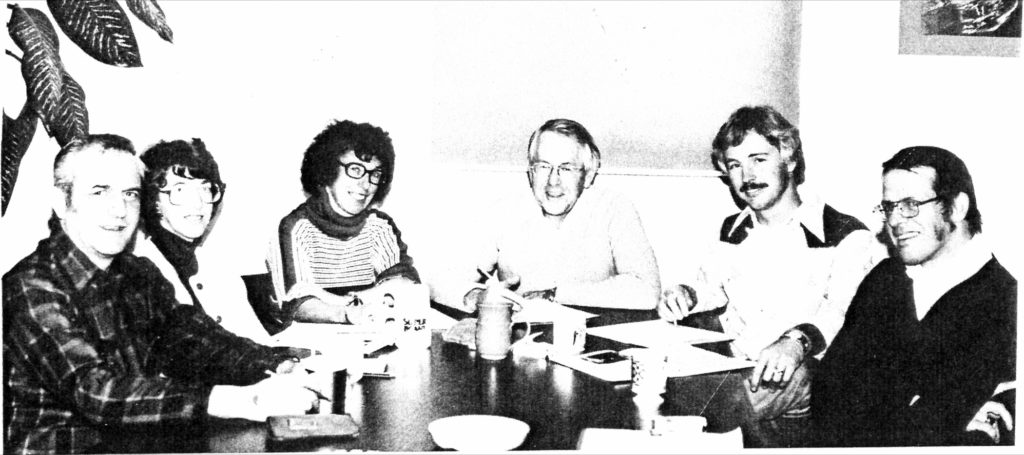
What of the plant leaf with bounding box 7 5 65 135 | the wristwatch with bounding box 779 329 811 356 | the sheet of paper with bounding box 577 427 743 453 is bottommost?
the sheet of paper with bounding box 577 427 743 453

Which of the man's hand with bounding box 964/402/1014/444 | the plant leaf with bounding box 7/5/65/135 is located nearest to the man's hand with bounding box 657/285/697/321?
the man's hand with bounding box 964/402/1014/444

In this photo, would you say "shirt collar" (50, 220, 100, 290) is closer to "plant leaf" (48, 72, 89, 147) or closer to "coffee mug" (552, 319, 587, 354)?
"plant leaf" (48, 72, 89, 147)

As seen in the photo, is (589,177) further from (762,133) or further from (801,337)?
(801,337)

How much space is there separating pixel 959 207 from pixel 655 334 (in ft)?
2.80

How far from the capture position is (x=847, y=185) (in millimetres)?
2113

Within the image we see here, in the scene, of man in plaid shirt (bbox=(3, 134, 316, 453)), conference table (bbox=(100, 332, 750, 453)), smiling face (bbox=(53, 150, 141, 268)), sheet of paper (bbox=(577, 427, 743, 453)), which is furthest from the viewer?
smiling face (bbox=(53, 150, 141, 268))

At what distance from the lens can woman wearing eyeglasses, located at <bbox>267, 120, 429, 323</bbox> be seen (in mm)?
1983

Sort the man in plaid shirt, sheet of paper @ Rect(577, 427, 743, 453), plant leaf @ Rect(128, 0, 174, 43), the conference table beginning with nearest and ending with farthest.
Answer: the conference table, sheet of paper @ Rect(577, 427, 743, 453), the man in plaid shirt, plant leaf @ Rect(128, 0, 174, 43)

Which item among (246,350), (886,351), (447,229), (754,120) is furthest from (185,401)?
(886,351)

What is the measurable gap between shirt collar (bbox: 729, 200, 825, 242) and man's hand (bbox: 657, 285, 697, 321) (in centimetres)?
19

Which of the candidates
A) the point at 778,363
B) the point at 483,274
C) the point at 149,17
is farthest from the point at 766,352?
the point at 149,17

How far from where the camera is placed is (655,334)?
6.47ft

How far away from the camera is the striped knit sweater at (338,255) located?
1.99 meters

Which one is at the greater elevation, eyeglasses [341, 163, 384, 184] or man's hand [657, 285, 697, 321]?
eyeglasses [341, 163, 384, 184]
